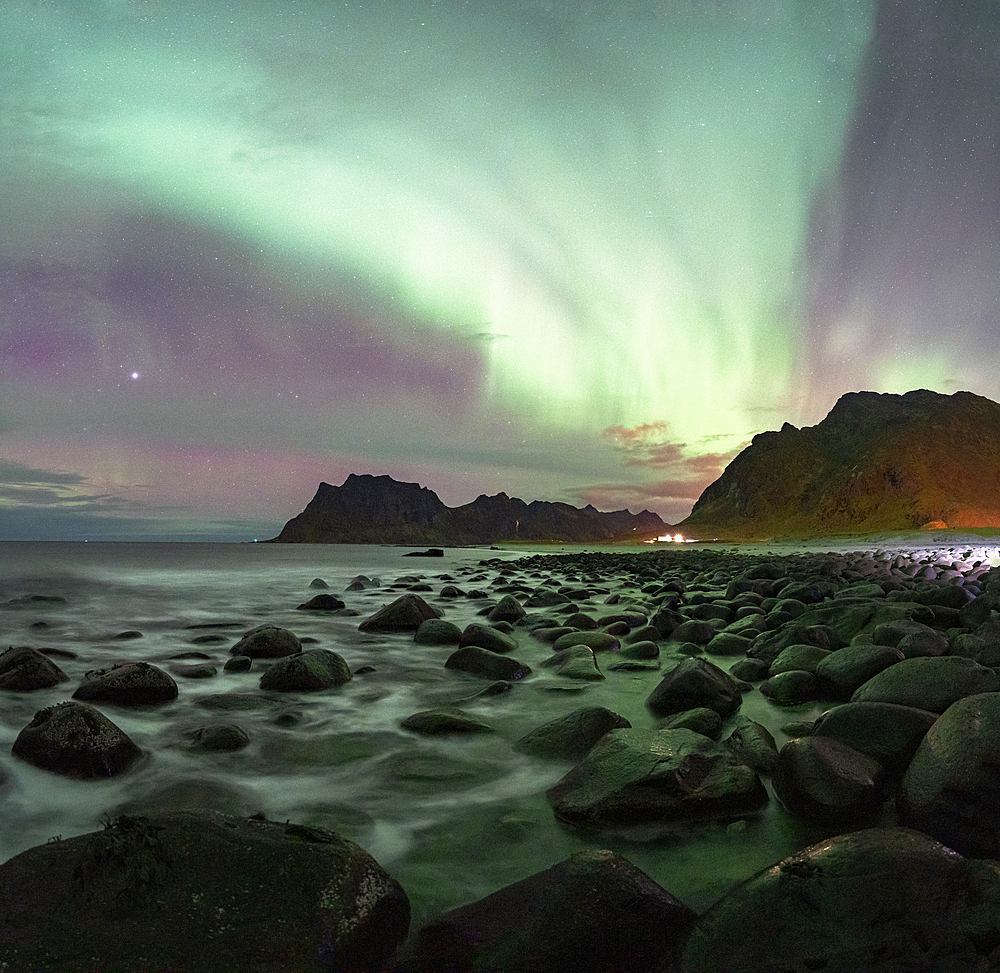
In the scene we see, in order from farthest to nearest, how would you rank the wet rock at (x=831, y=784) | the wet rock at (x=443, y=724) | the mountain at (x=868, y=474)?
the mountain at (x=868, y=474)
the wet rock at (x=443, y=724)
the wet rock at (x=831, y=784)

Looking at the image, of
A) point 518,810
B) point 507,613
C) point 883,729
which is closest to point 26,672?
point 518,810

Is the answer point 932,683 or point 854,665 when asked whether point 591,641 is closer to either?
point 854,665

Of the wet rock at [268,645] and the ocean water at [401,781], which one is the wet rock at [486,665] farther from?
the wet rock at [268,645]

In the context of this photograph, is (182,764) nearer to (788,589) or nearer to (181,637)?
(181,637)

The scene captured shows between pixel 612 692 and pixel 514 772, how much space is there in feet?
5.26

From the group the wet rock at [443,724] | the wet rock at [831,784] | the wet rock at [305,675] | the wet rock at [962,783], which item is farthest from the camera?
the wet rock at [305,675]

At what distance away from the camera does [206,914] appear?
5.12ft

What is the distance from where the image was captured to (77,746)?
9.37 ft

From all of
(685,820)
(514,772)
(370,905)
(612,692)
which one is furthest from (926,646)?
(370,905)

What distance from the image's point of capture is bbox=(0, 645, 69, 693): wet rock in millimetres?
4379

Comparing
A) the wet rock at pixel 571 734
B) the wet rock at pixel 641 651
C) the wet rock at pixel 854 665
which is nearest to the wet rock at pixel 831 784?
the wet rock at pixel 571 734

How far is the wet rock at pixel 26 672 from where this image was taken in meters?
4.38

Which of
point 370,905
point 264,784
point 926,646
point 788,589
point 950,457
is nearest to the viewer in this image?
point 370,905

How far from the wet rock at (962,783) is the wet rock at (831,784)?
0.12 meters
